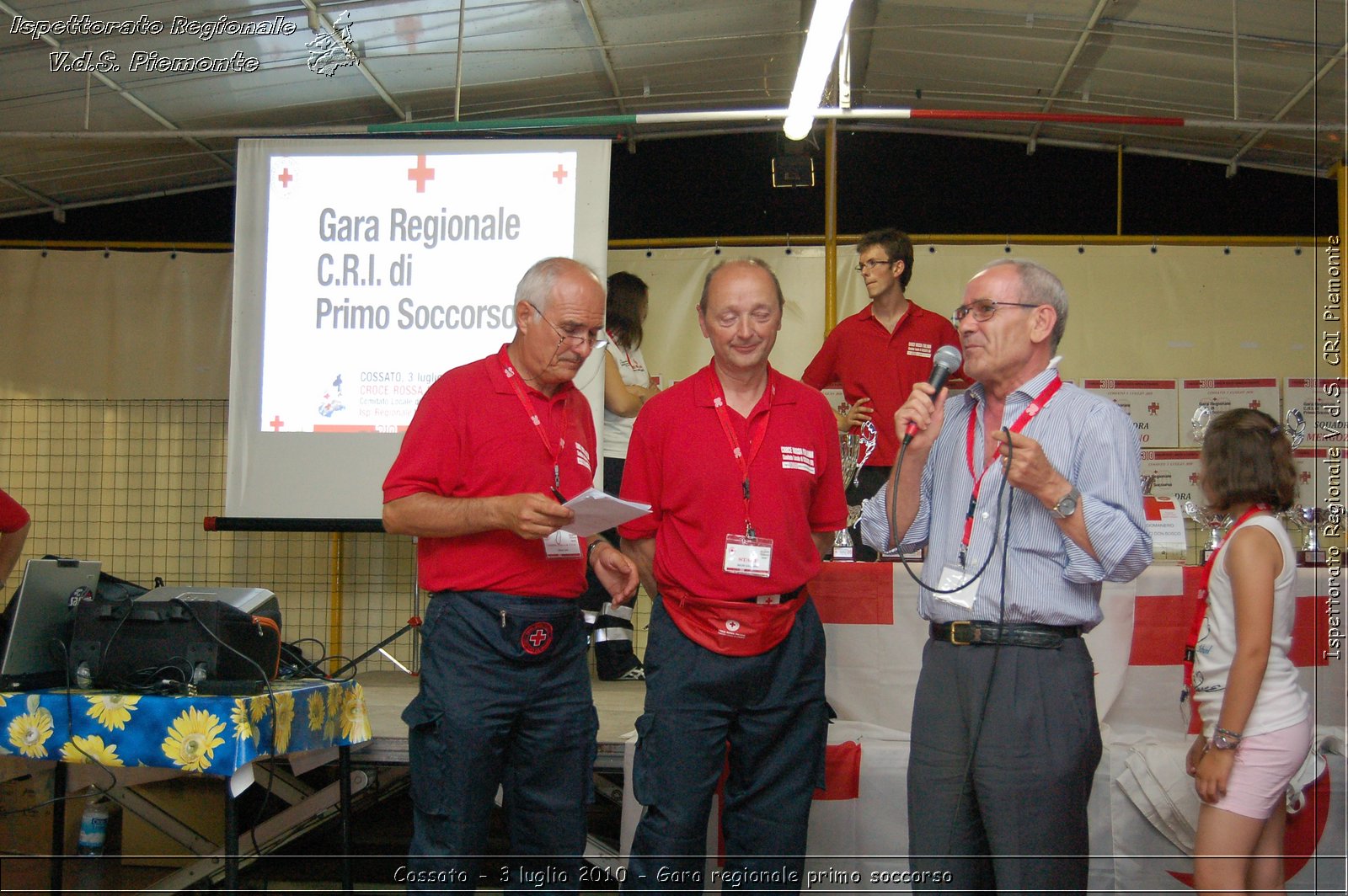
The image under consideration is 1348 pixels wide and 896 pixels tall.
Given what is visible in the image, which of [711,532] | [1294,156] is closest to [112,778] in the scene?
[711,532]

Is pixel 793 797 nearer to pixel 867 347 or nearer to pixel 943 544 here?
pixel 943 544

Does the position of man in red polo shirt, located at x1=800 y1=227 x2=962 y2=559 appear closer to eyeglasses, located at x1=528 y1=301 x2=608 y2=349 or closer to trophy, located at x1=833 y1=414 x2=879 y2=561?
trophy, located at x1=833 y1=414 x2=879 y2=561

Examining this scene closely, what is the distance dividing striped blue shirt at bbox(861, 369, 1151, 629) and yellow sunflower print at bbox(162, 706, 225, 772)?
176 cm

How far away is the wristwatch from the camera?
193 cm

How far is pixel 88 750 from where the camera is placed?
2.81 m

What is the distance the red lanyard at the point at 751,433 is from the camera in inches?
95.4

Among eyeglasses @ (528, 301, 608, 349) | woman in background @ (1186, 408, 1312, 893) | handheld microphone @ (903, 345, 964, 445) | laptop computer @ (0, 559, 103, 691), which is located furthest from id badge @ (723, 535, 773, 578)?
laptop computer @ (0, 559, 103, 691)

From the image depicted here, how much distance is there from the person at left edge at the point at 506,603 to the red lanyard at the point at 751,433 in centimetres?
32

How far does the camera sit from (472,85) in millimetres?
6277

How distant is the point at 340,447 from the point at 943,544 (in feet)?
11.1

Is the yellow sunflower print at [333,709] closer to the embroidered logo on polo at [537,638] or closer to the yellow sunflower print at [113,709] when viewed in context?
the yellow sunflower print at [113,709]

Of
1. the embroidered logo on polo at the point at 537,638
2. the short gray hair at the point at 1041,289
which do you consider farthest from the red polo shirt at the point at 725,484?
the short gray hair at the point at 1041,289

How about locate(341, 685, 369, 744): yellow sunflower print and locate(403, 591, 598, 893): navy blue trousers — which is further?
locate(341, 685, 369, 744): yellow sunflower print

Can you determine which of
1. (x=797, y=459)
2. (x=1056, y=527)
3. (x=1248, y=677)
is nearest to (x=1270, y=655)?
(x=1248, y=677)
